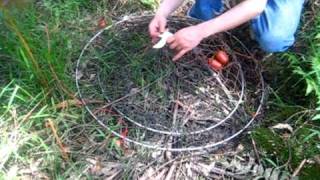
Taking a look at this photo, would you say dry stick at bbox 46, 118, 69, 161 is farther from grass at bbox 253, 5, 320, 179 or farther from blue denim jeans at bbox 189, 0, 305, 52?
blue denim jeans at bbox 189, 0, 305, 52

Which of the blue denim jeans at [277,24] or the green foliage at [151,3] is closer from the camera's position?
Answer: the blue denim jeans at [277,24]

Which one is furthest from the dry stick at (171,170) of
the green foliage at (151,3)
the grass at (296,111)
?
the green foliage at (151,3)

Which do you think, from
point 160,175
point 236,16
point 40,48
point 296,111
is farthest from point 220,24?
point 40,48

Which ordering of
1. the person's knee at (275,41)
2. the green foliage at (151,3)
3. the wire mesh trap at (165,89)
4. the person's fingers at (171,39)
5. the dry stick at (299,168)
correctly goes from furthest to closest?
1. the green foliage at (151,3)
2. the person's knee at (275,41)
3. the wire mesh trap at (165,89)
4. the person's fingers at (171,39)
5. the dry stick at (299,168)

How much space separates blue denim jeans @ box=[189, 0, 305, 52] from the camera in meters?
2.06

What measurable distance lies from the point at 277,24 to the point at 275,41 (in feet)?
0.24

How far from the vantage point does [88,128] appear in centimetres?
197

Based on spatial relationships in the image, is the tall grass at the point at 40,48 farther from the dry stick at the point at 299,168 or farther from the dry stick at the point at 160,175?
the dry stick at the point at 299,168

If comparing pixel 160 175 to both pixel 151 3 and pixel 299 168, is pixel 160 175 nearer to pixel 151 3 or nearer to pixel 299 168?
pixel 299 168

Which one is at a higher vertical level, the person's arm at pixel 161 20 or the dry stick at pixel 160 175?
the person's arm at pixel 161 20

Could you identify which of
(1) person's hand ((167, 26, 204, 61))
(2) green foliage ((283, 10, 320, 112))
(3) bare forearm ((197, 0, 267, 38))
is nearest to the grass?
(2) green foliage ((283, 10, 320, 112))

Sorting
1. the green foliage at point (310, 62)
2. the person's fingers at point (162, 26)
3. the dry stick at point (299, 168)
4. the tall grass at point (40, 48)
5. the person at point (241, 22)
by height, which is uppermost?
the tall grass at point (40, 48)

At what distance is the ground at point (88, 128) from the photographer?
6.07 feet

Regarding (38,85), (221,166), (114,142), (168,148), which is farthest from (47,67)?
(221,166)
